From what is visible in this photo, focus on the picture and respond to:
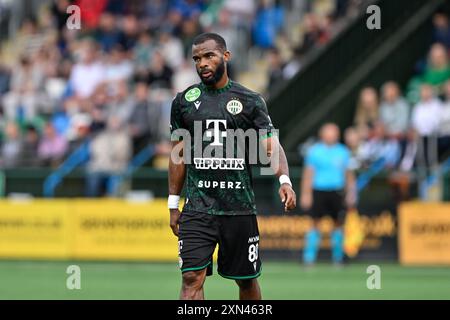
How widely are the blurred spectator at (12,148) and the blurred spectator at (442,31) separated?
889 centimetres

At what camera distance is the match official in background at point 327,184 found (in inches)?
782

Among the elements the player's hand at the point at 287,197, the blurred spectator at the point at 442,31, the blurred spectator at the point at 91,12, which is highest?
the blurred spectator at the point at 91,12

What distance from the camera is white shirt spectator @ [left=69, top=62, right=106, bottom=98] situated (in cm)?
2597

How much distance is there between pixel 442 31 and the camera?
75.6 feet

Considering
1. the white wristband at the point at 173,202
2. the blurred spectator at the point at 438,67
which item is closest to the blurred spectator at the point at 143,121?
the blurred spectator at the point at 438,67

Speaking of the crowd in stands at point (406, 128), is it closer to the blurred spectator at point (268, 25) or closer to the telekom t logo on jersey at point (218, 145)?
the blurred spectator at point (268, 25)

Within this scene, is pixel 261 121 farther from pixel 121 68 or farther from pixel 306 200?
pixel 121 68

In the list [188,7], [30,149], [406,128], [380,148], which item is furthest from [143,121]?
[406,128]

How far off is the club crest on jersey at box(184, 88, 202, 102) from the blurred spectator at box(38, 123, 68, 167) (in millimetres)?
14300

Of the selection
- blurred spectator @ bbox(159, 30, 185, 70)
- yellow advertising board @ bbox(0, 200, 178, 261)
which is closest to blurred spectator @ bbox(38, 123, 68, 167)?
yellow advertising board @ bbox(0, 200, 178, 261)

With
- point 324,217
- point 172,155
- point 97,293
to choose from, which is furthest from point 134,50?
point 172,155

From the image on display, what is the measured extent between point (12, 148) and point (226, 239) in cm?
1559
